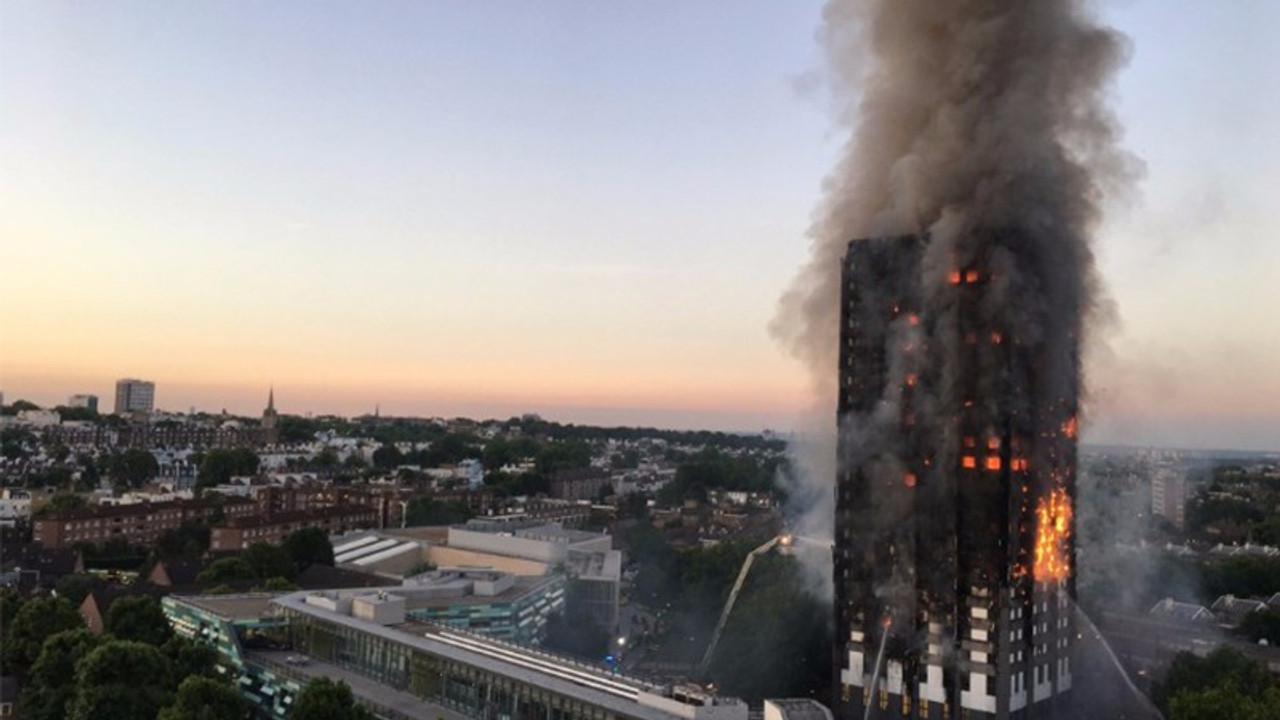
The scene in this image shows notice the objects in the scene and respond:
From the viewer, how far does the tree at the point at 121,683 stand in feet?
116

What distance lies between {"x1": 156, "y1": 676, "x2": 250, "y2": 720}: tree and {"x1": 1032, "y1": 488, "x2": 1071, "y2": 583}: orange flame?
2959 cm

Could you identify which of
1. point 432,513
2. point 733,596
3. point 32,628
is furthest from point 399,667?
point 432,513

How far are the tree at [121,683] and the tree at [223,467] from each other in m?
101

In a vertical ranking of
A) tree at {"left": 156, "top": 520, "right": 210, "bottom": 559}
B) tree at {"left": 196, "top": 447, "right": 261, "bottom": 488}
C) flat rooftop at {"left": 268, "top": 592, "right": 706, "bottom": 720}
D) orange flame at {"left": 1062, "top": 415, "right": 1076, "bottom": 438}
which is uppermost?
orange flame at {"left": 1062, "top": 415, "right": 1076, "bottom": 438}

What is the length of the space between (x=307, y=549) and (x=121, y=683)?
1450 inches

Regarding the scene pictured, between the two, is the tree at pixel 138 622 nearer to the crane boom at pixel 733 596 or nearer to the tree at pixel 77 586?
the tree at pixel 77 586

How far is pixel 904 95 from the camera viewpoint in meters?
48.7

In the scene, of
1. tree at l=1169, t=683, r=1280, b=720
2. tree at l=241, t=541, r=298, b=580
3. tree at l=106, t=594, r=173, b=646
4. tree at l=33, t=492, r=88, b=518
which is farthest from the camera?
tree at l=33, t=492, r=88, b=518

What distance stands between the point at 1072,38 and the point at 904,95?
711 cm

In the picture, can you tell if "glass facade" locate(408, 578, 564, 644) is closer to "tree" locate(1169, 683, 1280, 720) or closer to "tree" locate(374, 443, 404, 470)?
"tree" locate(1169, 683, 1280, 720)

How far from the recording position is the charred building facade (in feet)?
139

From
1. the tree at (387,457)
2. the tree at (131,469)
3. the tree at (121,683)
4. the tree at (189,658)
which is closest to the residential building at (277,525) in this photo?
the tree at (189,658)

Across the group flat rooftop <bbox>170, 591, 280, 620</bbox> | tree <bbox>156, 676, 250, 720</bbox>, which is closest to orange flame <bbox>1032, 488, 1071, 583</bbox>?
tree <bbox>156, 676, 250, 720</bbox>

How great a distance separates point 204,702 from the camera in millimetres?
33625
